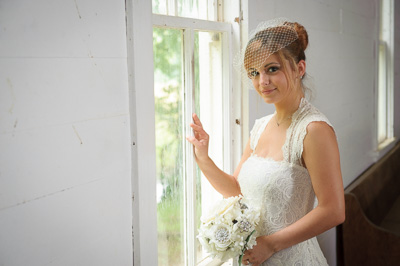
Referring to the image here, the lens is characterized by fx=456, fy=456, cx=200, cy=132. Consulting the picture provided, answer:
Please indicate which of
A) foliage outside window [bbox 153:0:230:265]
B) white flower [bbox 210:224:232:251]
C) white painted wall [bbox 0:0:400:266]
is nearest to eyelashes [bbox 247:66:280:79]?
foliage outside window [bbox 153:0:230:265]

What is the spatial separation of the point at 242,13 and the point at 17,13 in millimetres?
1252

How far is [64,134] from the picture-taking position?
1.24m

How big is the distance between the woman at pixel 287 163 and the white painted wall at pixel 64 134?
1.68 ft

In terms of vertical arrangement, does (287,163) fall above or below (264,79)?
below

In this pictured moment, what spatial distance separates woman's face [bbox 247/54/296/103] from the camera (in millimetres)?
1747

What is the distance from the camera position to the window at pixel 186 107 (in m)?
1.79

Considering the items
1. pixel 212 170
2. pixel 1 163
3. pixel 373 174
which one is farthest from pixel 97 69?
pixel 373 174

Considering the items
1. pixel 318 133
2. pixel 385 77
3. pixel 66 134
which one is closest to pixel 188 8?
pixel 318 133

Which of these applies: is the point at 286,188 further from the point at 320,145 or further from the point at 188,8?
the point at 188,8

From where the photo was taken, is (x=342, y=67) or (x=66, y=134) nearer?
(x=66, y=134)

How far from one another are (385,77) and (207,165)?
428 centimetres

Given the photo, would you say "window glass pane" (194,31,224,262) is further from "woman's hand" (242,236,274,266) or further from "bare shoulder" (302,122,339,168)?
"bare shoulder" (302,122,339,168)

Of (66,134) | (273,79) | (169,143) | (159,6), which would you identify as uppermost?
(159,6)

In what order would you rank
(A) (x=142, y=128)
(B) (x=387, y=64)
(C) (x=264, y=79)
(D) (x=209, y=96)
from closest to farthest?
(A) (x=142, y=128) → (C) (x=264, y=79) → (D) (x=209, y=96) → (B) (x=387, y=64)
